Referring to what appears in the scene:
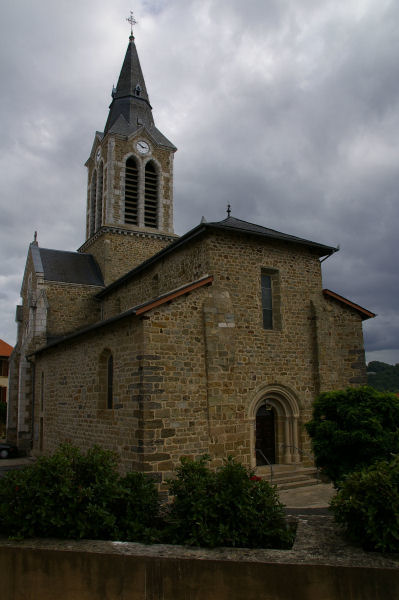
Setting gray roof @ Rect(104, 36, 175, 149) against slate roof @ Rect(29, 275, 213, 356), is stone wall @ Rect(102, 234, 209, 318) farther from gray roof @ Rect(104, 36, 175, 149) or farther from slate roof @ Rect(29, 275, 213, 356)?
gray roof @ Rect(104, 36, 175, 149)

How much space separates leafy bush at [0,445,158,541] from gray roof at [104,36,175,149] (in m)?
24.2

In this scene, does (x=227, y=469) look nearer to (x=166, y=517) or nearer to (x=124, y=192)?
(x=166, y=517)

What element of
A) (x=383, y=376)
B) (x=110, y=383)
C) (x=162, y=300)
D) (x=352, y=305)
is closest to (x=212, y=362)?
(x=162, y=300)

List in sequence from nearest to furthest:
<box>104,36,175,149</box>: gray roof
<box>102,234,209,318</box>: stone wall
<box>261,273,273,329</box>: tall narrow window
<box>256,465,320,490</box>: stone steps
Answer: <box>256,465,320,490</box>: stone steps → <box>102,234,209,318</box>: stone wall → <box>261,273,273,329</box>: tall narrow window → <box>104,36,175,149</box>: gray roof

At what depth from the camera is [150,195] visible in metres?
26.9

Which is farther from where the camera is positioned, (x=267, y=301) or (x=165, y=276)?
(x=165, y=276)

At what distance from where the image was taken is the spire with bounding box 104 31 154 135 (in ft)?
91.7

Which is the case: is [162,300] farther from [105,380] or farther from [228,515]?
[228,515]

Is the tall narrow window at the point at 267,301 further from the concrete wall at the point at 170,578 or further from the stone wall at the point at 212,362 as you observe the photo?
the concrete wall at the point at 170,578

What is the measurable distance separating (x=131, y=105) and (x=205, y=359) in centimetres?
2229

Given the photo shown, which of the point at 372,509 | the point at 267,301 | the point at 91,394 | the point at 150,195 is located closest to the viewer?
the point at 372,509

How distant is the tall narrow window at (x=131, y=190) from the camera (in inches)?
1024

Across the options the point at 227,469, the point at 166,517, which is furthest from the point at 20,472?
the point at 227,469

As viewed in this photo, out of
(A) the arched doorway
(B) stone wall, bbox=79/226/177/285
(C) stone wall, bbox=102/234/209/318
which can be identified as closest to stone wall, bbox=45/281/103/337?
(B) stone wall, bbox=79/226/177/285
